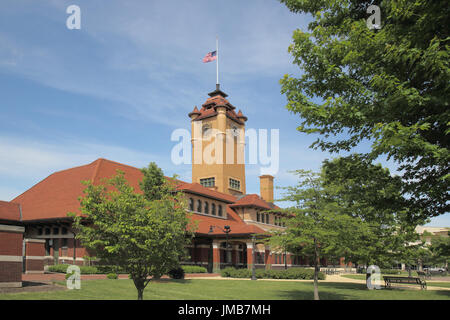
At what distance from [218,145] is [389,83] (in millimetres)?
60795

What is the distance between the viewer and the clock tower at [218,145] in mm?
69062

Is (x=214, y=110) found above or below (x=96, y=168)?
above

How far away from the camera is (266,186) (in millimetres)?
69312

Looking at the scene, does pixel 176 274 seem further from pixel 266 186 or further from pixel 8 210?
pixel 266 186

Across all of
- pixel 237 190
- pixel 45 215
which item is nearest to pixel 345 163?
pixel 45 215

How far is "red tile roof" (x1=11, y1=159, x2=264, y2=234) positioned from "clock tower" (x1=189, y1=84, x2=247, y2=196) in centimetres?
2226

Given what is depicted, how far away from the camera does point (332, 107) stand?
34.7ft

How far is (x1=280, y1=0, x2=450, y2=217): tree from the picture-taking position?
28.9 feet

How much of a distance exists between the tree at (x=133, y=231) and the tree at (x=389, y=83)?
5331 mm

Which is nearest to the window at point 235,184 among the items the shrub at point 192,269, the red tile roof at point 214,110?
the red tile roof at point 214,110

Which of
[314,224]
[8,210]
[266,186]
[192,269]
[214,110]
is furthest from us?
[214,110]

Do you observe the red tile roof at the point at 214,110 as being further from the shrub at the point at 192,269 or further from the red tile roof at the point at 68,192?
the shrub at the point at 192,269

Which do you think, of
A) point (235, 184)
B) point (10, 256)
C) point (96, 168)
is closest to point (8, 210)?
point (96, 168)

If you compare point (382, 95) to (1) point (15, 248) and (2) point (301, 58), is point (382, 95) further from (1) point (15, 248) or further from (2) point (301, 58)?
(1) point (15, 248)
